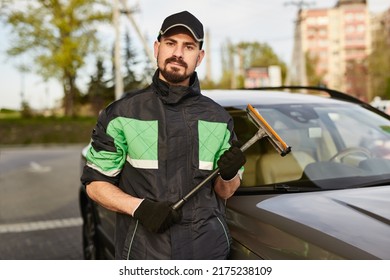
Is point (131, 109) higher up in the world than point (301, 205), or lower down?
higher up

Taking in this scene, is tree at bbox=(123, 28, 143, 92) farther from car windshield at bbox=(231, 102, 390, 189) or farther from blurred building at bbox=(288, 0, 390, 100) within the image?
blurred building at bbox=(288, 0, 390, 100)

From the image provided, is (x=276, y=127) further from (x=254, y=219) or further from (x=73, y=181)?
(x=73, y=181)

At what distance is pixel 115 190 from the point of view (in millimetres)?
2117

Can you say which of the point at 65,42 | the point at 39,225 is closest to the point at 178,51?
the point at 39,225

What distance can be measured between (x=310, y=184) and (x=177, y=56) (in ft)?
3.22

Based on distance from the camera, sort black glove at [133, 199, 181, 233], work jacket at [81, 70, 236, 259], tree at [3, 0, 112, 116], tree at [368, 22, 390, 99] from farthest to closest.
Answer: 1. tree at [368, 22, 390, 99]
2. tree at [3, 0, 112, 116]
3. work jacket at [81, 70, 236, 259]
4. black glove at [133, 199, 181, 233]

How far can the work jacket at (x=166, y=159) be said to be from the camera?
2.09m

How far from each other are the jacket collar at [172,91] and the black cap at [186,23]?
16 centimetres

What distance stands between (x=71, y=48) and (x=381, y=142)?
84.6ft

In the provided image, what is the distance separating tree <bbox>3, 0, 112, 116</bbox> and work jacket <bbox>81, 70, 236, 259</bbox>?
2471 cm

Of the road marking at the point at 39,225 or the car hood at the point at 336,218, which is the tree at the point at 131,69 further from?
the car hood at the point at 336,218

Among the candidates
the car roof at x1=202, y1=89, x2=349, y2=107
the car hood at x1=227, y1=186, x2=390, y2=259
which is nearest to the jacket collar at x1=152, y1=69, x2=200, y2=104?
the car hood at x1=227, y1=186, x2=390, y2=259

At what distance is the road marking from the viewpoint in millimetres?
6633

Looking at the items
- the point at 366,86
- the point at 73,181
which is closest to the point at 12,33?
the point at 73,181
